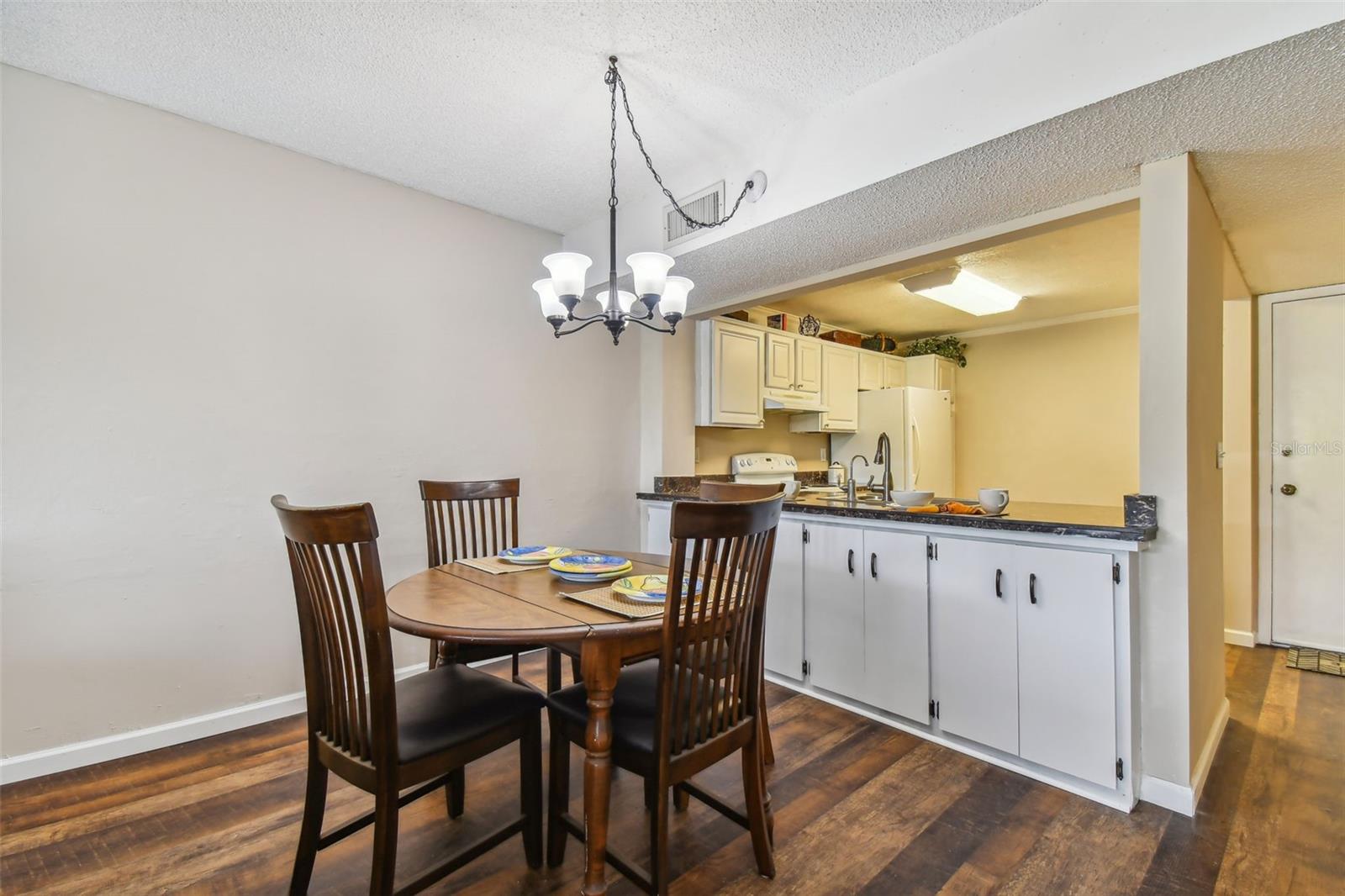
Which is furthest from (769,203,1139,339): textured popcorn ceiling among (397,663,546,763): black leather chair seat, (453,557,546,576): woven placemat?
(397,663,546,763): black leather chair seat

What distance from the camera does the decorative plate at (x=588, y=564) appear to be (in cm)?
187

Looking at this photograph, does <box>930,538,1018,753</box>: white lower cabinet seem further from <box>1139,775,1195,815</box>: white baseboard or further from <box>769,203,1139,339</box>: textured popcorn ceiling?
<box>769,203,1139,339</box>: textured popcorn ceiling

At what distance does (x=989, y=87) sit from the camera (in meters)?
1.90

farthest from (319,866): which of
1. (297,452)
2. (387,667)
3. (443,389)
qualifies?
(443,389)

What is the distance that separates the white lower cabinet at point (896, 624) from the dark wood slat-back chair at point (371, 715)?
156 centimetres

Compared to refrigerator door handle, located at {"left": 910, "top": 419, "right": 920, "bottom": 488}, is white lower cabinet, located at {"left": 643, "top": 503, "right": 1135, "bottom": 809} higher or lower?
lower

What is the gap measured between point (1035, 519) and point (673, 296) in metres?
1.55

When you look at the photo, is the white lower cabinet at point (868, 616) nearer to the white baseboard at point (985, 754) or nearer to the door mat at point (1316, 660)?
the white baseboard at point (985, 754)

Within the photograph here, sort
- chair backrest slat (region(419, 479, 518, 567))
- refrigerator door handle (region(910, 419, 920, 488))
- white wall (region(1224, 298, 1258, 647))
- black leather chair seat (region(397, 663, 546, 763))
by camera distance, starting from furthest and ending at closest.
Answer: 1. refrigerator door handle (region(910, 419, 920, 488))
2. white wall (region(1224, 298, 1258, 647))
3. chair backrest slat (region(419, 479, 518, 567))
4. black leather chair seat (region(397, 663, 546, 763))

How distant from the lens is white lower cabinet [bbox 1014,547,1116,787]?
6.56ft

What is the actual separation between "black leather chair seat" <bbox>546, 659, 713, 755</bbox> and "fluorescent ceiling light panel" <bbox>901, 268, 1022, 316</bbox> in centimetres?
304

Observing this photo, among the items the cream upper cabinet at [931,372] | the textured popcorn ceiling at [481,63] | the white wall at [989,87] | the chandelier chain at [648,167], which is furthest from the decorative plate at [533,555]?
the cream upper cabinet at [931,372]

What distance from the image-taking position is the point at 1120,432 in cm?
477

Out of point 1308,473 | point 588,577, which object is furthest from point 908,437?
point 588,577
